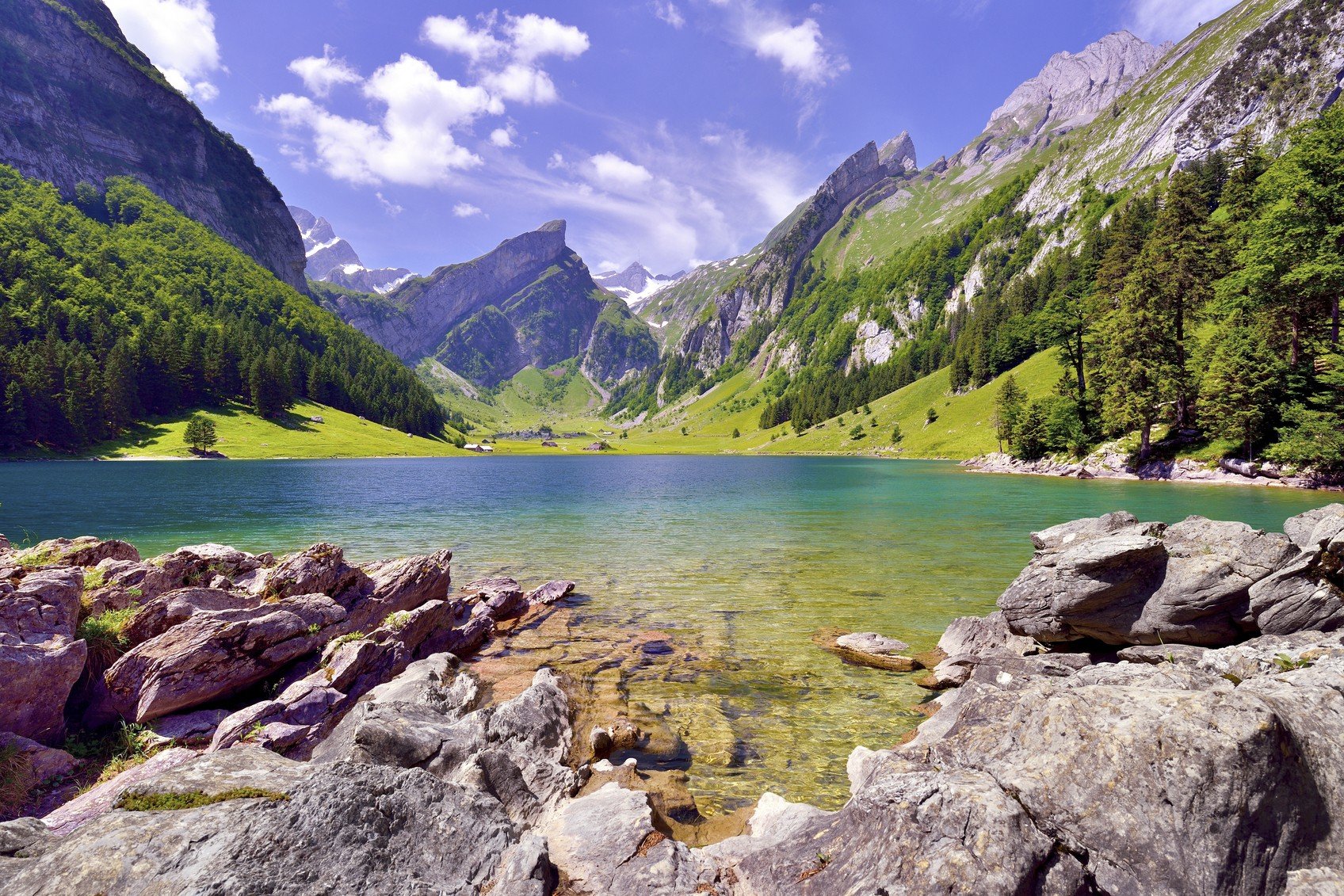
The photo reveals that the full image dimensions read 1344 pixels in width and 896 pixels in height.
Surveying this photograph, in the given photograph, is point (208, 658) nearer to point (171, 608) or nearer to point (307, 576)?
point (171, 608)

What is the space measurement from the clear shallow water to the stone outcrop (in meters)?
4.84

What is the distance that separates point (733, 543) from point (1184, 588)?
87.4ft

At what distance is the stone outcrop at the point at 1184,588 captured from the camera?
48.2 feet

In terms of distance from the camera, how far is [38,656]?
36.9 feet

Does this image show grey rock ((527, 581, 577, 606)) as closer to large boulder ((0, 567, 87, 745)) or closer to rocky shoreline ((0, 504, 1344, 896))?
rocky shoreline ((0, 504, 1344, 896))

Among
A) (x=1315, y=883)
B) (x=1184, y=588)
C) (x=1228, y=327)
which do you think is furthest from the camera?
(x=1228, y=327)

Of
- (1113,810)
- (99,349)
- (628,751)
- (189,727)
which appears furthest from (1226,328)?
(99,349)

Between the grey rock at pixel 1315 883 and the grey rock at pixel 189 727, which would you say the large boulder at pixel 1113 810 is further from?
the grey rock at pixel 189 727

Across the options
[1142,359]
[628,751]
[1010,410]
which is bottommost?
[628,751]

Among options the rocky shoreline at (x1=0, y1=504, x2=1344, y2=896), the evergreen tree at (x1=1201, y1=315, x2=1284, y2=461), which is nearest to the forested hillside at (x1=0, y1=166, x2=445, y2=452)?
the rocky shoreline at (x1=0, y1=504, x2=1344, y2=896)

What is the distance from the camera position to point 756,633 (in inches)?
832

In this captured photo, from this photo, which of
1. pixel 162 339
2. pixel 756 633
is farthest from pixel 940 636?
pixel 162 339

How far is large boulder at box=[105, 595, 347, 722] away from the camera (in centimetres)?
1273

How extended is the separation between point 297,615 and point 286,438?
171 metres
